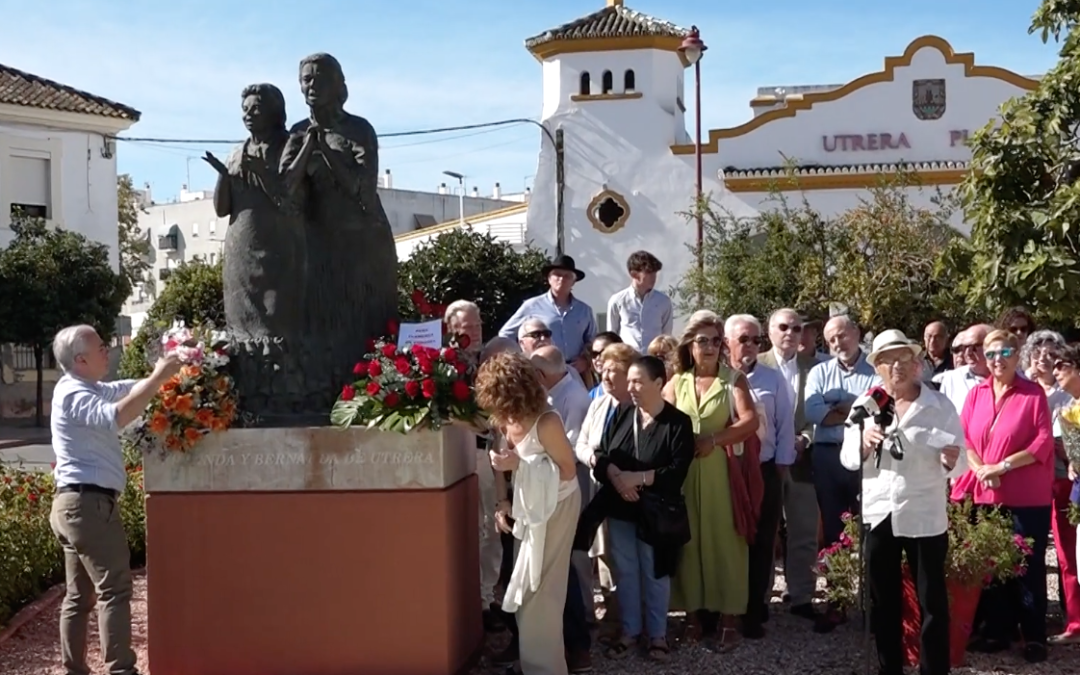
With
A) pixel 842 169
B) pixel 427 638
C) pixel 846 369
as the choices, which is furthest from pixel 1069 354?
pixel 842 169

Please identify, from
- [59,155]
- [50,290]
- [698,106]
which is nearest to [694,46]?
[698,106]

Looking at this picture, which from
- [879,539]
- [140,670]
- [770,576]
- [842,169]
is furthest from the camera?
[842,169]

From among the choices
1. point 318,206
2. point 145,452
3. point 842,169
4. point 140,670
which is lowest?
point 140,670

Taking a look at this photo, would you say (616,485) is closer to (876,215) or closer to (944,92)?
(876,215)

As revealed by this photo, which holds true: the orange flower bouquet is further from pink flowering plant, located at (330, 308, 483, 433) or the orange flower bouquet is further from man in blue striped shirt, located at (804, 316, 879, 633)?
man in blue striped shirt, located at (804, 316, 879, 633)

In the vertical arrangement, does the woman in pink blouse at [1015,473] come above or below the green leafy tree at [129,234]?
below

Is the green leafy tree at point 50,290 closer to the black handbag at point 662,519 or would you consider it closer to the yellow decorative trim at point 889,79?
the yellow decorative trim at point 889,79

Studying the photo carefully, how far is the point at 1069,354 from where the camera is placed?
709 centimetres

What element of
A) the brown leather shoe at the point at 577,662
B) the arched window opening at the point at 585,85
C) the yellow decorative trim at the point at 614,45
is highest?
the yellow decorative trim at the point at 614,45

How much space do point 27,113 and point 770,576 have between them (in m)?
28.9

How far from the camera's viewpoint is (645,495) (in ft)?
22.3

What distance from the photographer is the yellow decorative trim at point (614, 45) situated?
1266 inches

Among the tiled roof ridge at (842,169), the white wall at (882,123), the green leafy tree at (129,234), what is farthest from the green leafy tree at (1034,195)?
the green leafy tree at (129,234)

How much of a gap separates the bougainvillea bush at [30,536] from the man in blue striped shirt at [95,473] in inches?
71.9
